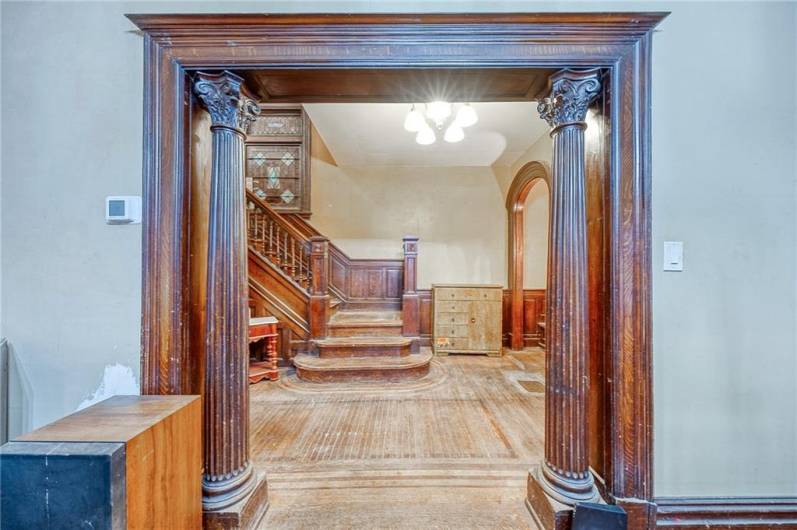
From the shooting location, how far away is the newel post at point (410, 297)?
12.6 ft

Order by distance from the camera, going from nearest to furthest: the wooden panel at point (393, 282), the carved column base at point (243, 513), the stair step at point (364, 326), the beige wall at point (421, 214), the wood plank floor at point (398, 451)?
1. the carved column base at point (243, 513)
2. the wood plank floor at point (398, 451)
3. the stair step at point (364, 326)
4. the wooden panel at point (393, 282)
5. the beige wall at point (421, 214)

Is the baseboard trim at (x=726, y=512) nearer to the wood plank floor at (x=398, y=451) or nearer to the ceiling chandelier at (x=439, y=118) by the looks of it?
the wood plank floor at (x=398, y=451)

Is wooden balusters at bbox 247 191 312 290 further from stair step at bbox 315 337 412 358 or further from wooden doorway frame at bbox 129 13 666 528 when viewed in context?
wooden doorway frame at bbox 129 13 666 528

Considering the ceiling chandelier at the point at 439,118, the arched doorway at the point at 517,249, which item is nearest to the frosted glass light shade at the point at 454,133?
the ceiling chandelier at the point at 439,118

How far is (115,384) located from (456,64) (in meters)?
2.06

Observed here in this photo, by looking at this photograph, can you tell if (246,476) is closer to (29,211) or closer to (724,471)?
(29,211)

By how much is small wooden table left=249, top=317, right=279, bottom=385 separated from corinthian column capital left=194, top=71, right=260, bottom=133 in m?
2.28

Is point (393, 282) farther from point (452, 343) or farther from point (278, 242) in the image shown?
point (278, 242)

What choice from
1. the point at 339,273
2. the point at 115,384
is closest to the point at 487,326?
the point at 339,273

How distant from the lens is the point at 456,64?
1.39 m

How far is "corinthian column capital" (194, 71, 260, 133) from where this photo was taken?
138 centimetres

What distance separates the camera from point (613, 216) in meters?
1.37

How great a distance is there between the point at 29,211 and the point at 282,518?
181cm

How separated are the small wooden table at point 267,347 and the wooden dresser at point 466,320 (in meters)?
2.02
